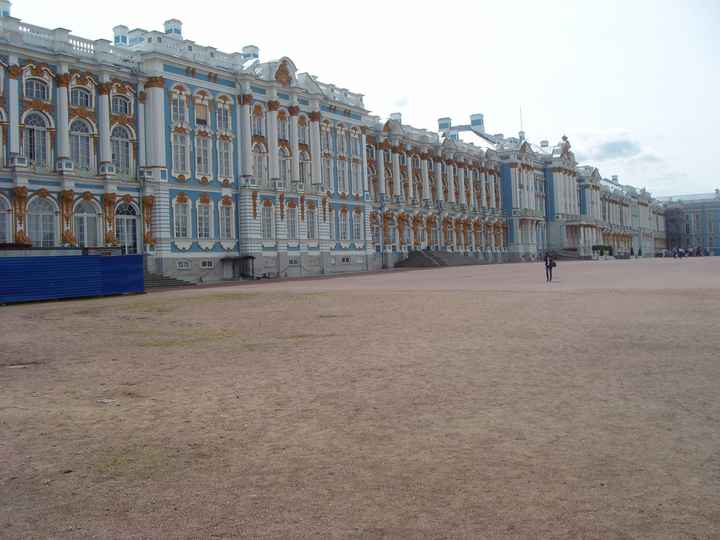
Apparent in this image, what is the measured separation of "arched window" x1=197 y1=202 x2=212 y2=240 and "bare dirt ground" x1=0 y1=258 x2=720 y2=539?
3144 cm

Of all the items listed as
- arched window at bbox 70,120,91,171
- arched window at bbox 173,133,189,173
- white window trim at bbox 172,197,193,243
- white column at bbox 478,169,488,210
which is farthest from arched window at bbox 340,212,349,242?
white column at bbox 478,169,488,210

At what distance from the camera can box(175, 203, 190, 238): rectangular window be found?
4319cm

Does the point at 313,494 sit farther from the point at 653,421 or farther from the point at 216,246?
the point at 216,246

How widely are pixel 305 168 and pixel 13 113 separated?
901 inches

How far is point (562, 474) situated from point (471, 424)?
5.12 ft

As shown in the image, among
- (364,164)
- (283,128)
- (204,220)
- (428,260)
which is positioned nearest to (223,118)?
(283,128)

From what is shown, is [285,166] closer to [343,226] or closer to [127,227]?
[343,226]

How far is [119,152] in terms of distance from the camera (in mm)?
41156

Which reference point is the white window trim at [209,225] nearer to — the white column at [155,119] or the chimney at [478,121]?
the white column at [155,119]

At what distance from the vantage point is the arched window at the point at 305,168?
5350 cm

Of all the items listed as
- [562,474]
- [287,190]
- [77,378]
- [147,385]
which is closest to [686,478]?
[562,474]

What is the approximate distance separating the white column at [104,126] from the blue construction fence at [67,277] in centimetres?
1123

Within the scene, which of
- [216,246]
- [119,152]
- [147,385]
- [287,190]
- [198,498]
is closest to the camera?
[198,498]

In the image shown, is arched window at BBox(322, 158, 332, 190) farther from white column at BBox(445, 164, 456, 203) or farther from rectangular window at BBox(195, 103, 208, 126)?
white column at BBox(445, 164, 456, 203)
